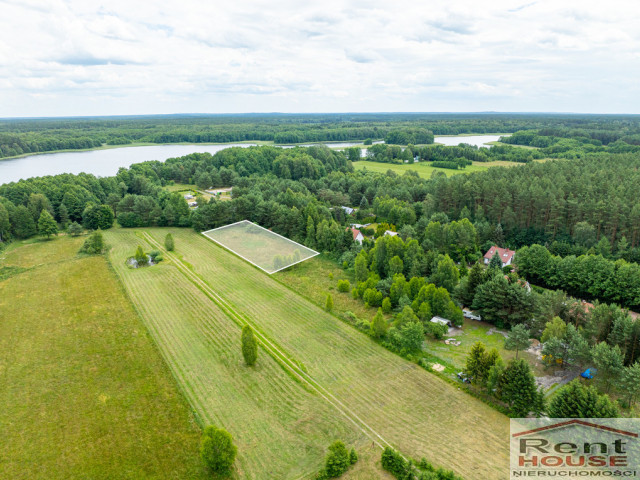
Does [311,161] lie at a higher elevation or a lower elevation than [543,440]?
higher

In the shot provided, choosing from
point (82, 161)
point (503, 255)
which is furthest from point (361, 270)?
point (82, 161)

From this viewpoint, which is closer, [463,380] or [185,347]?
[463,380]

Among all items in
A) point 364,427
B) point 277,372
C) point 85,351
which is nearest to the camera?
point 364,427

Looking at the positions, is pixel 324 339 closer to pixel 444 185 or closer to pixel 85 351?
pixel 85 351

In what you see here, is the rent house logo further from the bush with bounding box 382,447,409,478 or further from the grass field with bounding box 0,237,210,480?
the grass field with bounding box 0,237,210,480

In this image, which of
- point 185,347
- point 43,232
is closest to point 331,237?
point 185,347

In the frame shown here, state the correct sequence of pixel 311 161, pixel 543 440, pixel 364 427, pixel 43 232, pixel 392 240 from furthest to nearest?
pixel 311 161
pixel 43 232
pixel 392 240
pixel 364 427
pixel 543 440
